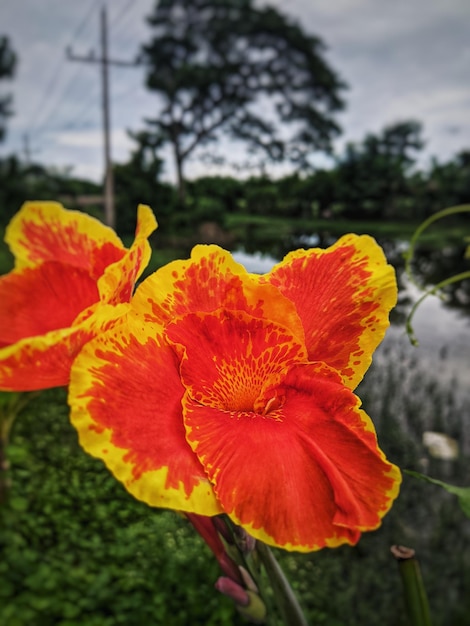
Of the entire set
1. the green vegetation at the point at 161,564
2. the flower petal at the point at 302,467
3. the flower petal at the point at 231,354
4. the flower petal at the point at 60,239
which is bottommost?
the green vegetation at the point at 161,564

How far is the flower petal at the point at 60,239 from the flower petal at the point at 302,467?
0.29ft

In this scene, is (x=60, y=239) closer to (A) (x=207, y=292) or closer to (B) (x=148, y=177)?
(A) (x=207, y=292)

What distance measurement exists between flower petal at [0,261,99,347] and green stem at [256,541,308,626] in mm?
140

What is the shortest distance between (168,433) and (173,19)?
7.43m

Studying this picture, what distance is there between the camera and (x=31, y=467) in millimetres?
1393

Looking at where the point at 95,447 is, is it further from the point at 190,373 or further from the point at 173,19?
the point at 173,19

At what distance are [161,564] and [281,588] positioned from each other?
2.33ft

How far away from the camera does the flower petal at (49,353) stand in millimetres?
187

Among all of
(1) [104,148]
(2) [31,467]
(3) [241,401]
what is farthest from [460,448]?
(1) [104,148]

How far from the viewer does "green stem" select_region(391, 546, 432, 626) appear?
24 centimetres

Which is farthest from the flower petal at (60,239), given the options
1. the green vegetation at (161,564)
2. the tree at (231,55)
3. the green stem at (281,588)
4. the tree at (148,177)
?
the tree at (231,55)

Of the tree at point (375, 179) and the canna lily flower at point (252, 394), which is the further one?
the tree at point (375, 179)

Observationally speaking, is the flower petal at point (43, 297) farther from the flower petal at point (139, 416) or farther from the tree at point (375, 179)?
the tree at point (375, 179)

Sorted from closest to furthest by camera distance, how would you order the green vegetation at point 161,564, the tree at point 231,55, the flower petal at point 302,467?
the flower petal at point 302,467 → the green vegetation at point 161,564 → the tree at point 231,55
